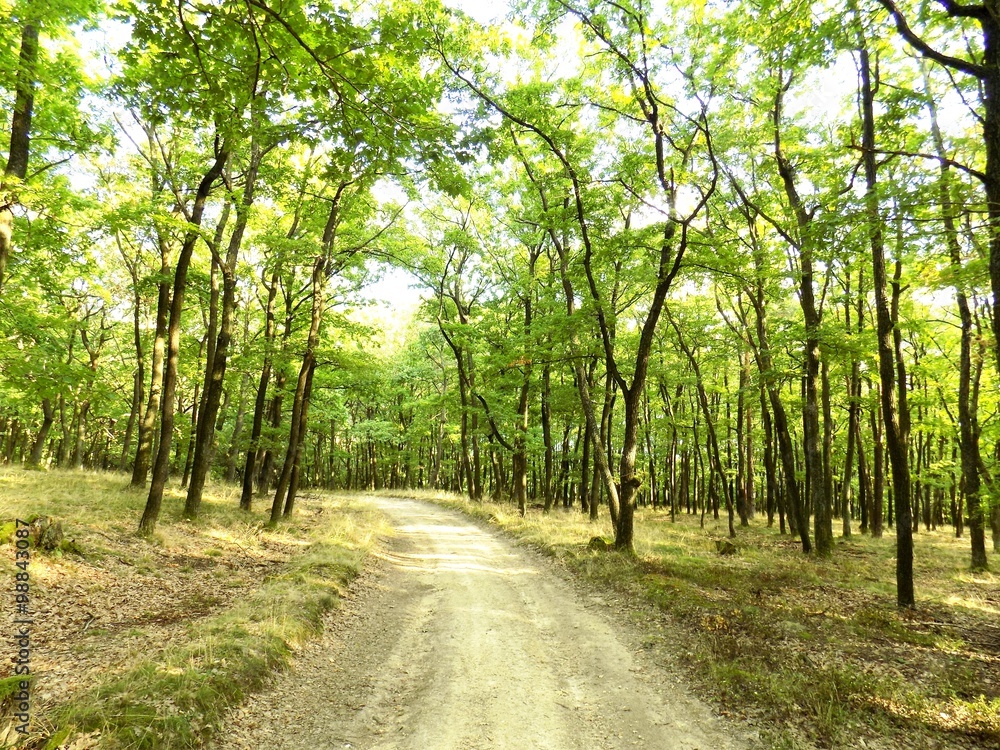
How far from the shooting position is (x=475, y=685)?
5.66 metres

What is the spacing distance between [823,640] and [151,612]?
10.1 m

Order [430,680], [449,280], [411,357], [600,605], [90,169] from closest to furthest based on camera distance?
[430,680] → [600,605] → [90,169] → [449,280] → [411,357]

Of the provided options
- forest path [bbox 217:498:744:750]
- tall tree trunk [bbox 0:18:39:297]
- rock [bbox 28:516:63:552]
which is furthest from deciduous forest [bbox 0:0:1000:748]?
forest path [bbox 217:498:744:750]

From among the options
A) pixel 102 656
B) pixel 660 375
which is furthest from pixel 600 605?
pixel 660 375

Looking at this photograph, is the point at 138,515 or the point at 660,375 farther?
the point at 660,375

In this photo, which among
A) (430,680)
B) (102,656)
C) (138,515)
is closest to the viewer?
(102,656)

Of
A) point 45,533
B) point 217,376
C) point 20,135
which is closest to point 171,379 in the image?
point 217,376

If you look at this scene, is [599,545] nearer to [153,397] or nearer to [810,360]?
[810,360]

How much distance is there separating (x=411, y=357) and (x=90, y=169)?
2118cm

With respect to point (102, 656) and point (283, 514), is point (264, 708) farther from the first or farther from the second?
point (283, 514)

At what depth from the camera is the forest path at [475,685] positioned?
4688mm

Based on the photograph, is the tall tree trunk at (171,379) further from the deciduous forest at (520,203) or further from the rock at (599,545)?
the rock at (599,545)

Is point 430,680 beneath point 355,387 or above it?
beneath

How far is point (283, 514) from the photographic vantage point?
16281 mm
